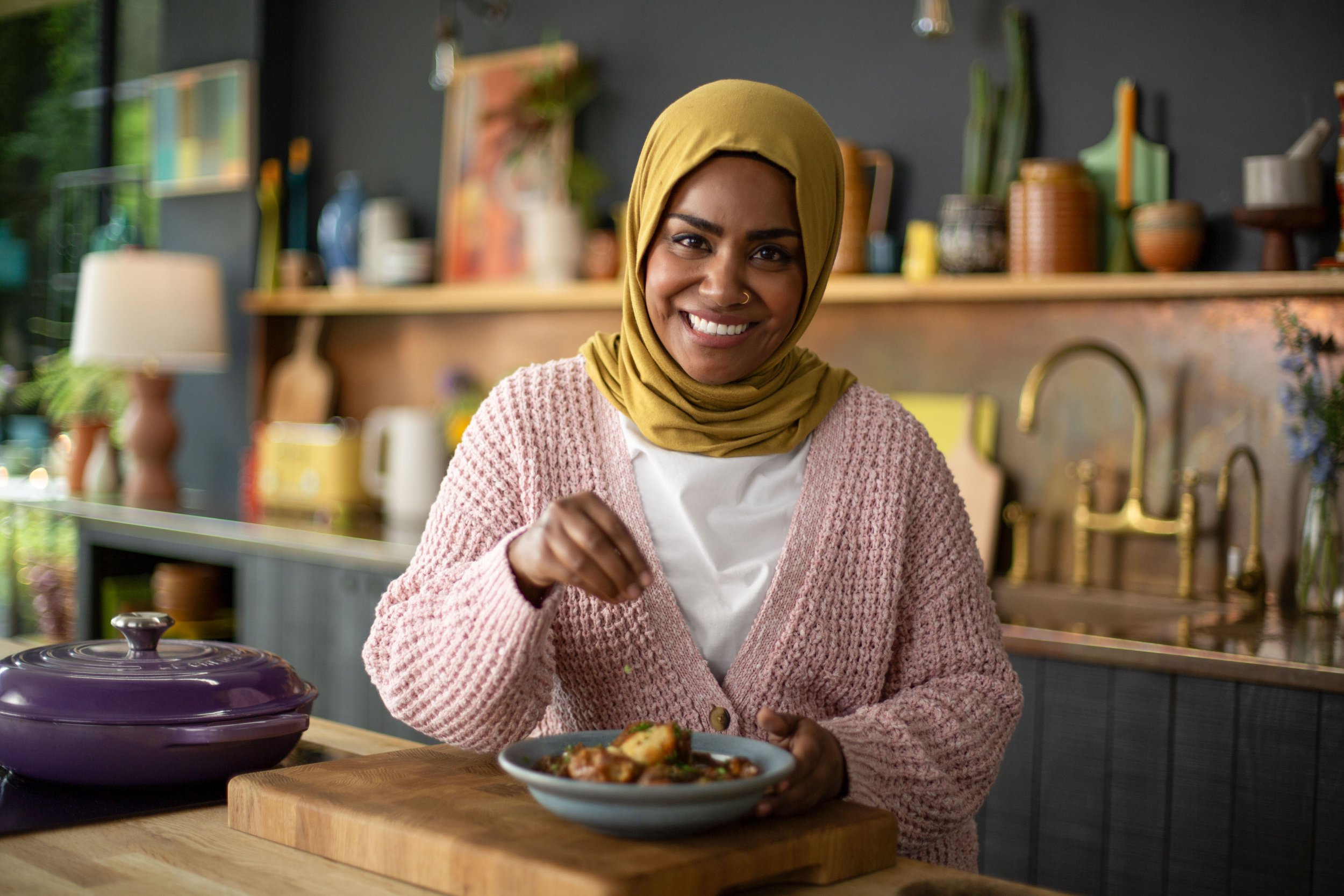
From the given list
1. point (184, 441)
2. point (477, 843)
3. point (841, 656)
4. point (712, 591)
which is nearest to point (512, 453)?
point (712, 591)

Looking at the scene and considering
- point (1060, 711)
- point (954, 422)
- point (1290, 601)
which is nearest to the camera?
point (1060, 711)

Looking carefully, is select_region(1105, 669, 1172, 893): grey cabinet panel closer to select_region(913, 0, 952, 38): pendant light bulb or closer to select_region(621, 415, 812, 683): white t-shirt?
select_region(621, 415, 812, 683): white t-shirt

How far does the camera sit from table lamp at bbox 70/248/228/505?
3924mm

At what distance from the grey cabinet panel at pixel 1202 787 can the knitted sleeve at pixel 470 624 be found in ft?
3.98

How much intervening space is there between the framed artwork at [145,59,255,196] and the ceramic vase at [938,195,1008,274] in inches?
96.6

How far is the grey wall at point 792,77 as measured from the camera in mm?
2602

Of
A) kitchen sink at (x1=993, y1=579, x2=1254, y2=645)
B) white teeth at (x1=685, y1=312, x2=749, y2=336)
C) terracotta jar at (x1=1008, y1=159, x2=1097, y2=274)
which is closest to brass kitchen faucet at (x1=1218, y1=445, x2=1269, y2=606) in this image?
kitchen sink at (x1=993, y1=579, x2=1254, y2=645)

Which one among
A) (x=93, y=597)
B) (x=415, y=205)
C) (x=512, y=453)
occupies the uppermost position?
(x=415, y=205)

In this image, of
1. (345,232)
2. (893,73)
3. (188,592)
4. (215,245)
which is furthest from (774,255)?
(215,245)

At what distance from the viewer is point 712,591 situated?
4.62 feet

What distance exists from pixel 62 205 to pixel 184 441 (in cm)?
117

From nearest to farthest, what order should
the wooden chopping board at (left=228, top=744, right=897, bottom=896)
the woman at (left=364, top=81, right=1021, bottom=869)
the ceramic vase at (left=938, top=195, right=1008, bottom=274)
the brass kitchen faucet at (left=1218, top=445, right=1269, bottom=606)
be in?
1. the wooden chopping board at (left=228, top=744, right=897, bottom=896)
2. the woman at (left=364, top=81, right=1021, bottom=869)
3. the brass kitchen faucet at (left=1218, top=445, right=1269, bottom=606)
4. the ceramic vase at (left=938, top=195, right=1008, bottom=274)

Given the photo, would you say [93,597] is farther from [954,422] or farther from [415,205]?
[954,422]

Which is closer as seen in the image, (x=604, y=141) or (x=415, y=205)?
(x=604, y=141)
